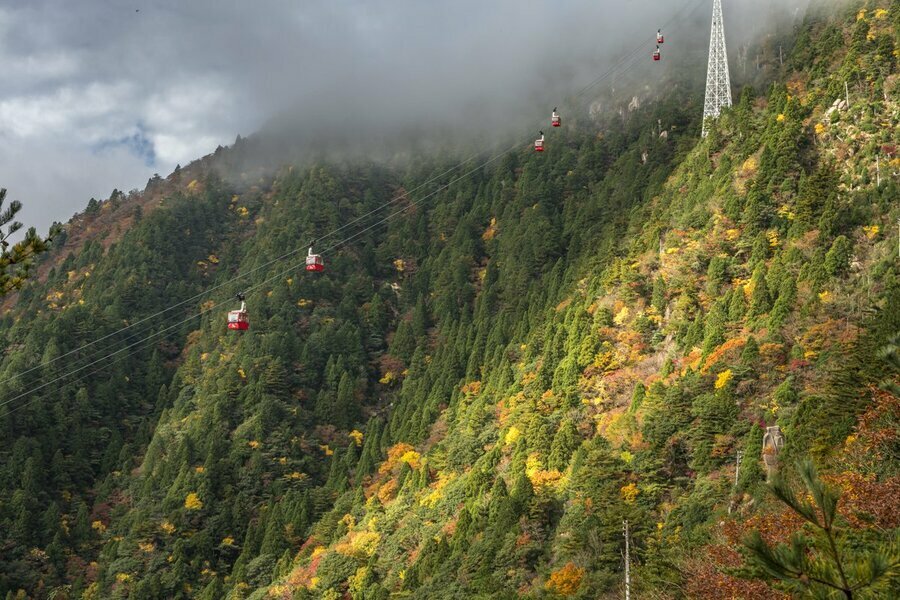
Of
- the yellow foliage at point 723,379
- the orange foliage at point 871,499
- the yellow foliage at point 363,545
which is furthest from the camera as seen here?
the yellow foliage at point 363,545

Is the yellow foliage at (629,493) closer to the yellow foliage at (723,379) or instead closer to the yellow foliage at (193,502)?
the yellow foliage at (723,379)

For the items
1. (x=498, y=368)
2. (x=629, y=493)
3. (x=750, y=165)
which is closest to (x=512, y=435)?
(x=629, y=493)

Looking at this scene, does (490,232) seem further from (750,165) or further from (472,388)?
(750,165)

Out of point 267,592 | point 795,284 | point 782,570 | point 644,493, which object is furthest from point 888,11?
point 782,570

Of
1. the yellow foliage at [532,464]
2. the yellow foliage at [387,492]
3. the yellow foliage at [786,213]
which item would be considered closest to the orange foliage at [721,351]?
the yellow foliage at [786,213]

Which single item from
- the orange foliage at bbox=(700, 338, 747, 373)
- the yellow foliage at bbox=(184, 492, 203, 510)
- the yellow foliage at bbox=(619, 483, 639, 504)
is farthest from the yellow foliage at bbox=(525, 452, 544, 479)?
the yellow foliage at bbox=(184, 492, 203, 510)

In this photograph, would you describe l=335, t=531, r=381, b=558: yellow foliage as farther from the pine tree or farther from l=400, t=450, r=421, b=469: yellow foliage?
the pine tree
